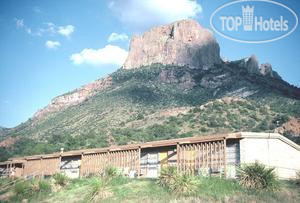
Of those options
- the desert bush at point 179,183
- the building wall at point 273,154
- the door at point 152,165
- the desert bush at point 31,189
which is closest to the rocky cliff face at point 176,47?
the door at point 152,165

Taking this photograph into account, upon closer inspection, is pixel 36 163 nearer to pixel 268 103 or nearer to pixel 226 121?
pixel 226 121

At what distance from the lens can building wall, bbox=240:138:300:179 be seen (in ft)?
84.1

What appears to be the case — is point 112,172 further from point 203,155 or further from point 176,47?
point 176,47

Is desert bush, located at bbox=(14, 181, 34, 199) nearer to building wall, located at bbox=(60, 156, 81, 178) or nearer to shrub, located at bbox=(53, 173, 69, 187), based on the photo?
shrub, located at bbox=(53, 173, 69, 187)

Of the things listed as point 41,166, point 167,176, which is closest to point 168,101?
point 41,166

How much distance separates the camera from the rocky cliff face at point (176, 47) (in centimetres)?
13912

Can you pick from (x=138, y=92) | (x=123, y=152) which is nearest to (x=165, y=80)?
(x=138, y=92)

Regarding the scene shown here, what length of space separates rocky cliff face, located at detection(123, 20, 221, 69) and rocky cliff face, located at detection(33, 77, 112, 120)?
16.8 metres

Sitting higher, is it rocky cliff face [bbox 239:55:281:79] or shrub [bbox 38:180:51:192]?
→ rocky cliff face [bbox 239:55:281:79]

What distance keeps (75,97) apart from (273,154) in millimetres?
113298

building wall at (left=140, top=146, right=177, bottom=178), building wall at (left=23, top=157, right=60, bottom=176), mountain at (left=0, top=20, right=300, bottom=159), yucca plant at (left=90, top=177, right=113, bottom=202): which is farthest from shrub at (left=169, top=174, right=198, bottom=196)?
mountain at (left=0, top=20, right=300, bottom=159)

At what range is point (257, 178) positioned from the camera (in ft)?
70.4

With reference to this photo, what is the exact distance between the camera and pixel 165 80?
115062mm

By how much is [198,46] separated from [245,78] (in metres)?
40.0
